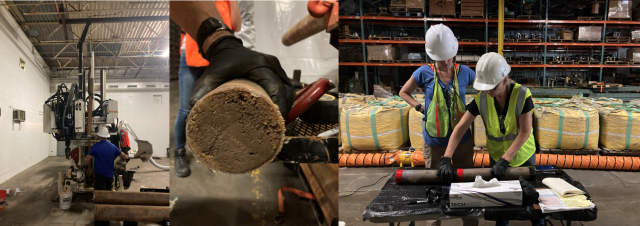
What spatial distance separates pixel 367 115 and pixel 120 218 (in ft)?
7.99

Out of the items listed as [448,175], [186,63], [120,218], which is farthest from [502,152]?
[120,218]

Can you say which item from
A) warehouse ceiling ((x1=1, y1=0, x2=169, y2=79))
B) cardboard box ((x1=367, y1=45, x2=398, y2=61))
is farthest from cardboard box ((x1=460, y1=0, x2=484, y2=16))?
warehouse ceiling ((x1=1, y1=0, x2=169, y2=79))

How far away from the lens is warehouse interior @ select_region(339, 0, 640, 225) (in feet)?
10.6

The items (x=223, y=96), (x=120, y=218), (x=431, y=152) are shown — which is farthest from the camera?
(x=431, y=152)

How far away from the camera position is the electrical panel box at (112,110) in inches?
68.7

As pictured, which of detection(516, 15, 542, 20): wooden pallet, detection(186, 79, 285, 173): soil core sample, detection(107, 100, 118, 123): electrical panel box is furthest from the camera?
detection(516, 15, 542, 20): wooden pallet

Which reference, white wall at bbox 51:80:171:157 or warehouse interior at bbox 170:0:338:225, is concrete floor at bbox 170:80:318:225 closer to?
warehouse interior at bbox 170:0:338:225

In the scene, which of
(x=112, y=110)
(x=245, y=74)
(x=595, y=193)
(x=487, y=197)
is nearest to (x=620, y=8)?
(x=595, y=193)

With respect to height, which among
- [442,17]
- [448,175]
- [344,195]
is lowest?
[344,195]

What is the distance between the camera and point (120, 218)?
1.86 m

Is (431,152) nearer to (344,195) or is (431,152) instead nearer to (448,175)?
(448,175)

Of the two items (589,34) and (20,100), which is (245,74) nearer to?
(20,100)

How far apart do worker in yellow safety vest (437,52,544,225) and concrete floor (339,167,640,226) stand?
0.71m

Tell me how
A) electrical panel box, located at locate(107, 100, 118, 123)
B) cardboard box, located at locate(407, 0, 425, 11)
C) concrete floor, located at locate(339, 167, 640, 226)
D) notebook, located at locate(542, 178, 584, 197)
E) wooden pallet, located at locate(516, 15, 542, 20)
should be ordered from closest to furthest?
1. notebook, located at locate(542, 178, 584, 197)
2. electrical panel box, located at locate(107, 100, 118, 123)
3. concrete floor, located at locate(339, 167, 640, 226)
4. cardboard box, located at locate(407, 0, 425, 11)
5. wooden pallet, located at locate(516, 15, 542, 20)
